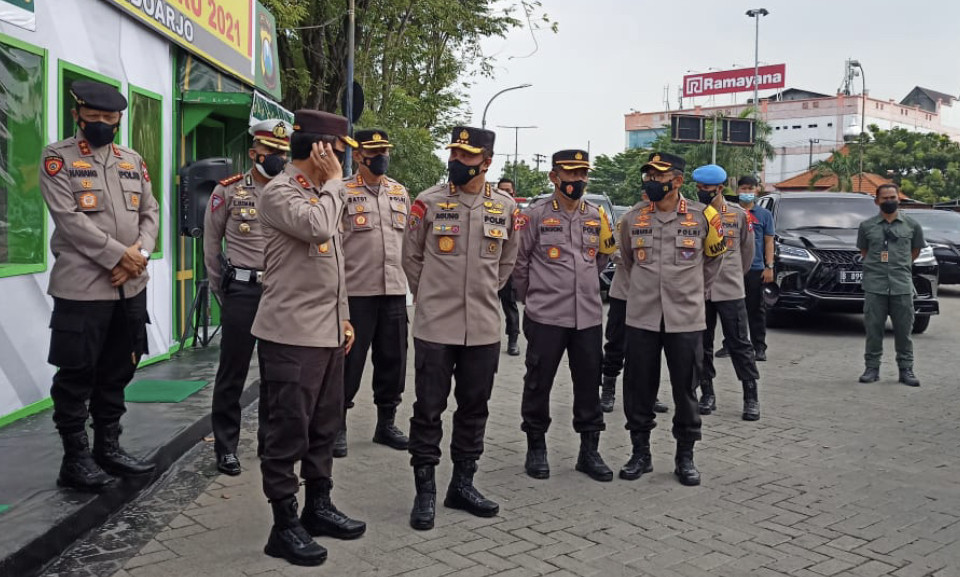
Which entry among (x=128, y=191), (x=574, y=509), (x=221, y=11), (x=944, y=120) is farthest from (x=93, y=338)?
(x=944, y=120)

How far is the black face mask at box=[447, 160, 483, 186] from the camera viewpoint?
507 centimetres

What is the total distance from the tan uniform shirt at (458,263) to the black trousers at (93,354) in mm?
1536

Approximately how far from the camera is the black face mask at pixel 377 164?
20.6 feet

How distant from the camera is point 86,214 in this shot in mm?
5020

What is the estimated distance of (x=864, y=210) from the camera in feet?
45.1

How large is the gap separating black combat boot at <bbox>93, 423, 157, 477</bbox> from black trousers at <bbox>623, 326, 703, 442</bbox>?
9.41ft

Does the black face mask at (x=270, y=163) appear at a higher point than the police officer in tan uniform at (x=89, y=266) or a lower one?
higher

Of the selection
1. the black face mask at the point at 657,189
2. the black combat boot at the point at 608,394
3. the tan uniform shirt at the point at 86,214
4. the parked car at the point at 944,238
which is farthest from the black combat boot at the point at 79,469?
the parked car at the point at 944,238

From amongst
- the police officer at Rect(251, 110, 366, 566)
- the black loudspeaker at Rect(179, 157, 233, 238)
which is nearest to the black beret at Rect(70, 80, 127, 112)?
the police officer at Rect(251, 110, 366, 566)

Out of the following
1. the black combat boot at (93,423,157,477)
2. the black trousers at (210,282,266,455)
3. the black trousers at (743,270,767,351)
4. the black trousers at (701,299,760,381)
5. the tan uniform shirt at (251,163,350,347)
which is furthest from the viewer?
the black trousers at (743,270,767,351)

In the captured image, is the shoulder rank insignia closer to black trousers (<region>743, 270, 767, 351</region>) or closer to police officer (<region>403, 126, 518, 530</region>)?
police officer (<region>403, 126, 518, 530</region>)

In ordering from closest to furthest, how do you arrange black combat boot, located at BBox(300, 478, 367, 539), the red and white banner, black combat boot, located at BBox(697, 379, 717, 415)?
black combat boot, located at BBox(300, 478, 367, 539) < black combat boot, located at BBox(697, 379, 717, 415) < the red and white banner

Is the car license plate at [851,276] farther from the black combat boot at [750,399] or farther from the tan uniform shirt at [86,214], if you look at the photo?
the tan uniform shirt at [86,214]

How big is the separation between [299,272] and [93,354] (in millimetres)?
1405
